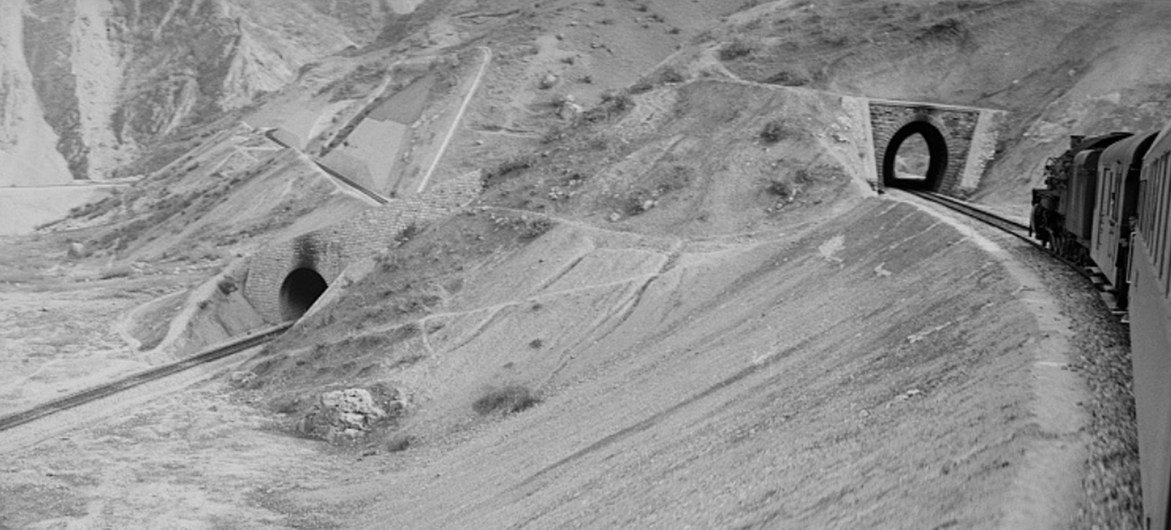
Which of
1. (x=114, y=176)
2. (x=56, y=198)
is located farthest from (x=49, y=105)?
(x=56, y=198)

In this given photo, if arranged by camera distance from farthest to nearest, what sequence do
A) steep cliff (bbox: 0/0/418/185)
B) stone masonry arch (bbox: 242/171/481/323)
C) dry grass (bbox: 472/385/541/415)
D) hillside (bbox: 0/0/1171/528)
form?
1. steep cliff (bbox: 0/0/418/185)
2. stone masonry arch (bbox: 242/171/481/323)
3. dry grass (bbox: 472/385/541/415)
4. hillside (bbox: 0/0/1171/528)

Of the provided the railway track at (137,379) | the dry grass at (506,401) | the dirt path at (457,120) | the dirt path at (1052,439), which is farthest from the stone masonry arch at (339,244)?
the dirt path at (1052,439)

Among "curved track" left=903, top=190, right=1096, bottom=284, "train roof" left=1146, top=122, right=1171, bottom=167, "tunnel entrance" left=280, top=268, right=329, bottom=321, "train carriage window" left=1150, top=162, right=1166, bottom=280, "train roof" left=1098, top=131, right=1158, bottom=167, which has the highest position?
"train roof" left=1146, top=122, right=1171, bottom=167

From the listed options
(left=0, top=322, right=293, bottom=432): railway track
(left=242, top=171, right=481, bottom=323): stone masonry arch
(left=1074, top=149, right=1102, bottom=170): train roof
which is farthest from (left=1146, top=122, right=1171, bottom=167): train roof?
(left=242, top=171, right=481, bottom=323): stone masonry arch

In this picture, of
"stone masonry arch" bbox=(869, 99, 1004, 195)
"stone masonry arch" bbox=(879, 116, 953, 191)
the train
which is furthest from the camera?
"stone masonry arch" bbox=(879, 116, 953, 191)

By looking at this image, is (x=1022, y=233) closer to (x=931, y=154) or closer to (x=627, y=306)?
(x=627, y=306)

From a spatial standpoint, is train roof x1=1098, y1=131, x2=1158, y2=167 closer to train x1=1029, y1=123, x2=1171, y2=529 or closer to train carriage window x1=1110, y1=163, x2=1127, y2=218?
train x1=1029, y1=123, x2=1171, y2=529
